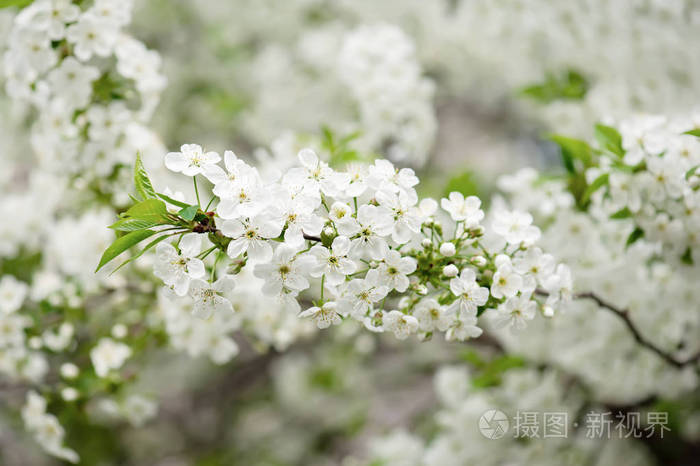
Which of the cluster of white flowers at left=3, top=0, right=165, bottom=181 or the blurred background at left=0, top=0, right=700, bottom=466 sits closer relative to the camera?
the cluster of white flowers at left=3, top=0, right=165, bottom=181

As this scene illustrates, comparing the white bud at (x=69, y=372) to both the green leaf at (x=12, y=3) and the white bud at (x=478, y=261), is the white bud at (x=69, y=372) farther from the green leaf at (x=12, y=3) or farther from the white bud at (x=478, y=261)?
the white bud at (x=478, y=261)

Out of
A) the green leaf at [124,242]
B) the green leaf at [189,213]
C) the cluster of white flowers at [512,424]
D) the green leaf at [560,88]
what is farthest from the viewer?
the green leaf at [560,88]

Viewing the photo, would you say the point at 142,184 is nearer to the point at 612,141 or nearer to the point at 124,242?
the point at 124,242

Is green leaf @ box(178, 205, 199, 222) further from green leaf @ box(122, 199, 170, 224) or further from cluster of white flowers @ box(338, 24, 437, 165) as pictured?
cluster of white flowers @ box(338, 24, 437, 165)

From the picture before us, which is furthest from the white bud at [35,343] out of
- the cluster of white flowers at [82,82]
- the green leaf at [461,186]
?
the green leaf at [461,186]

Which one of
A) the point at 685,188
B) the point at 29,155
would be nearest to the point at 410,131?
the point at 685,188

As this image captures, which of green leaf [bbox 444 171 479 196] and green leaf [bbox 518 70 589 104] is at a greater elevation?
green leaf [bbox 444 171 479 196]

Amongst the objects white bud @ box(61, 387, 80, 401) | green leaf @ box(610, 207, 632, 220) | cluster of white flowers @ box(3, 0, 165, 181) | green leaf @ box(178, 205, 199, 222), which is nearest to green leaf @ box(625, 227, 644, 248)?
green leaf @ box(610, 207, 632, 220)
